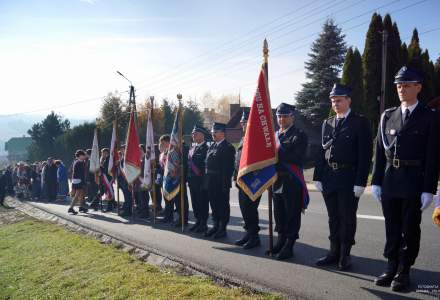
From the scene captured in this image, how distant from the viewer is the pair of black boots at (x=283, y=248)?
5.71 meters

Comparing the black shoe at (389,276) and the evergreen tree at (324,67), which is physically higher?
the evergreen tree at (324,67)

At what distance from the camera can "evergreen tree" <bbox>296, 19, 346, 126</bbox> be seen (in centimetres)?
3044

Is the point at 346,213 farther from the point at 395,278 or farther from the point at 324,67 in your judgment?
the point at 324,67

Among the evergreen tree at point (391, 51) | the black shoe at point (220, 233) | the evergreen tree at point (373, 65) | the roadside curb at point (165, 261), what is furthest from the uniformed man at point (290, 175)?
the evergreen tree at point (373, 65)

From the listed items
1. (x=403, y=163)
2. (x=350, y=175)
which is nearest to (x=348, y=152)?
(x=350, y=175)

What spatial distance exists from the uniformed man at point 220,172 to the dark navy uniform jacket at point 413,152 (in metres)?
3.50

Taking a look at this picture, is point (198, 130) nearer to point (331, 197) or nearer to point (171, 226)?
point (171, 226)

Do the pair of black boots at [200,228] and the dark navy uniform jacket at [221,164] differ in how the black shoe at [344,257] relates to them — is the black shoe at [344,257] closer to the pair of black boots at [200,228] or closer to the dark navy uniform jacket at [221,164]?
the dark navy uniform jacket at [221,164]

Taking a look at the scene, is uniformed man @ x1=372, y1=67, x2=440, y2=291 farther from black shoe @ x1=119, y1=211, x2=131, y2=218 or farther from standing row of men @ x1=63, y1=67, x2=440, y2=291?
black shoe @ x1=119, y1=211, x2=131, y2=218

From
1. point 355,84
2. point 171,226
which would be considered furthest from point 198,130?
point 355,84

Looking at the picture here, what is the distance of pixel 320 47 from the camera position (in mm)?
30828

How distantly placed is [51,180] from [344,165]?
52.9 ft

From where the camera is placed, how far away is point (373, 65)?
934 inches

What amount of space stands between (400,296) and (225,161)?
13.1 ft
